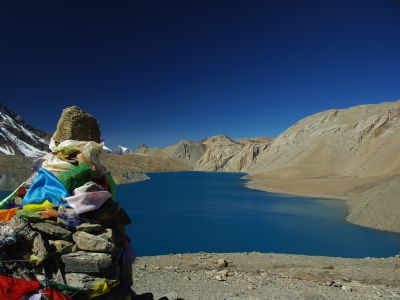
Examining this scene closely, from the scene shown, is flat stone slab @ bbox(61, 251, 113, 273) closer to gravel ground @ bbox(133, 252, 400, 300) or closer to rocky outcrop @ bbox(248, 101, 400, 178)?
gravel ground @ bbox(133, 252, 400, 300)

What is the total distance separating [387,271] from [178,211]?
100 ft

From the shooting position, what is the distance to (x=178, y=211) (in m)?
45.3

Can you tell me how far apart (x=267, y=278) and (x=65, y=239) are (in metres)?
8.91

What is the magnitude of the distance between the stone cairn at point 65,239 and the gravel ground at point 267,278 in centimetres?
367

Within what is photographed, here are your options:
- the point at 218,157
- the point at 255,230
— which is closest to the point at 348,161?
the point at 255,230

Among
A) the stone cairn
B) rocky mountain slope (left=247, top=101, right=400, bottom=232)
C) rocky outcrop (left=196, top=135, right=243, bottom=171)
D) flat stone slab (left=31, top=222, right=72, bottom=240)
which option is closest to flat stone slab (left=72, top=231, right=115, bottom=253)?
the stone cairn

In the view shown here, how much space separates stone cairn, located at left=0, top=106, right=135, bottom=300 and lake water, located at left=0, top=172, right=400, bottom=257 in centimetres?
1956

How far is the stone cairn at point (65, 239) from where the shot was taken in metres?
5.56

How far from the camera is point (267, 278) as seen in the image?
13391mm

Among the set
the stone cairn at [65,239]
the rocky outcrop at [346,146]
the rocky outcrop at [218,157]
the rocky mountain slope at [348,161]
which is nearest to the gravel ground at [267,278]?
the stone cairn at [65,239]

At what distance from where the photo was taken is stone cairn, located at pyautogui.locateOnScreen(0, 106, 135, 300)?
5.56 metres

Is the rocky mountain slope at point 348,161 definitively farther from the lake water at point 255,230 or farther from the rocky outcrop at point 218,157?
the rocky outcrop at point 218,157

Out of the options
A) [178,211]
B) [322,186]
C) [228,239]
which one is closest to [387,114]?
[322,186]

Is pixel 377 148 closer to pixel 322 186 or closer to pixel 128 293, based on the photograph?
pixel 322 186
